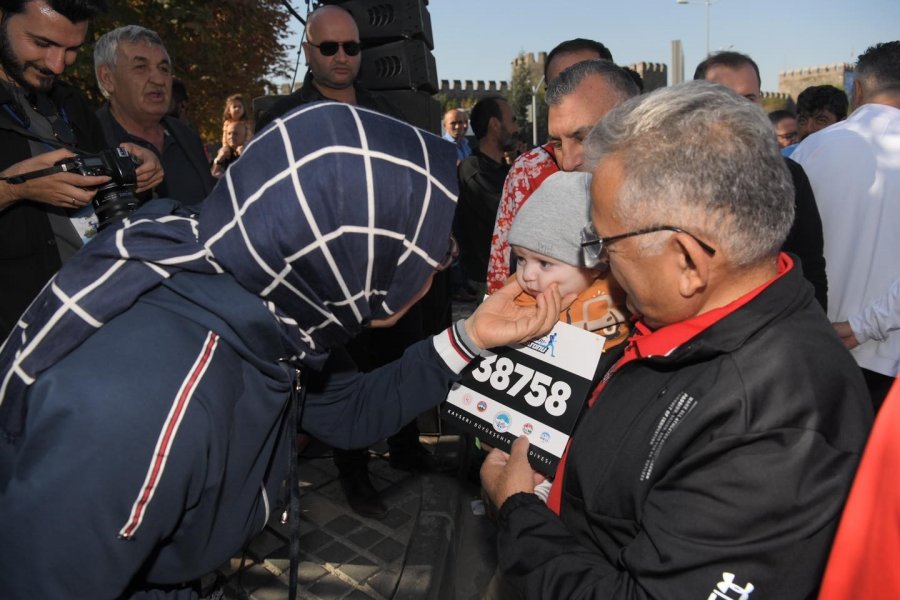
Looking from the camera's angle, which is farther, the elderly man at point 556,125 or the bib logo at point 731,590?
the elderly man at point 556,125

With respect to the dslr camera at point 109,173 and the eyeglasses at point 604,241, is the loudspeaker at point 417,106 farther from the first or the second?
the eyeglasses at point 604,241

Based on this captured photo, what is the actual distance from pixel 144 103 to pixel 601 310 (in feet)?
9.72

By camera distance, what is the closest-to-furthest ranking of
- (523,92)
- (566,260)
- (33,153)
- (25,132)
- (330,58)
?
(566,260) → (25,132) → (33,153) → (330,58) → (523,92)

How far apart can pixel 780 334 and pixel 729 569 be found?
45 cm

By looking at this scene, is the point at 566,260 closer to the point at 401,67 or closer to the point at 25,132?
the point at 25,132

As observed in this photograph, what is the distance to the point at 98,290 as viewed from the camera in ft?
3.89

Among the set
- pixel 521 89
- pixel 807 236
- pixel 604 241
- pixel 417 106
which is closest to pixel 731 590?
pixel 604 241

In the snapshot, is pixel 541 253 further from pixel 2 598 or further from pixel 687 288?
pixel 2 598

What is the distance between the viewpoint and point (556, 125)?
2.83 meters

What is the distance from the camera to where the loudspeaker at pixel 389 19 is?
5.38 m

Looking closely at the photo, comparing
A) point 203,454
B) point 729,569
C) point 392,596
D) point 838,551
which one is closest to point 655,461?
point 729,569

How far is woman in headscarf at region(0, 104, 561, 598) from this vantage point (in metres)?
1.10

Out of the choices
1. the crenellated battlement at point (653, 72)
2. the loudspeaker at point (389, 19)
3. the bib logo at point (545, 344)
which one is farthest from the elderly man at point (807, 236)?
the crenellated battlement at point (653, 72)

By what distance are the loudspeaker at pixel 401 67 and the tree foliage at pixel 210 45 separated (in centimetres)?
554
